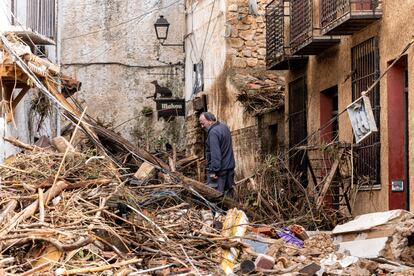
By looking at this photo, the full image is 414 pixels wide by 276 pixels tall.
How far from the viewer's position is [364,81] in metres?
17.0

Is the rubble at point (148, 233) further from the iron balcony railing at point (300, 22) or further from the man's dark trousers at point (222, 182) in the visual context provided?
the iron balcony railing at point (300, 22)

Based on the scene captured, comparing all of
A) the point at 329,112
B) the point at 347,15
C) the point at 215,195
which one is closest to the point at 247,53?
the point at 329,112

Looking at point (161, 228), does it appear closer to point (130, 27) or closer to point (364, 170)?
point (364, 170)

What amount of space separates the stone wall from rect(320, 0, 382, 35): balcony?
7917 millimetres

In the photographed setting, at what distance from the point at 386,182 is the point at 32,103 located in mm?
7169

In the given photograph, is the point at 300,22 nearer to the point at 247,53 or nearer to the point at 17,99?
the point at 17,99

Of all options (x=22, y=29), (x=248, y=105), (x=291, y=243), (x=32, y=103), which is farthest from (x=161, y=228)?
(x=248, y=105)

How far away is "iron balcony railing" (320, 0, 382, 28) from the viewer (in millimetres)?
16062

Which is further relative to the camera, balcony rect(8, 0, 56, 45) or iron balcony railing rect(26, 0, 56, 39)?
iron balcony railing rect(26, 0, 56, 39)

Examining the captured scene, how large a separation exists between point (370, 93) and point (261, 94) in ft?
28.5

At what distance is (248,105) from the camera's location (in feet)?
81.3

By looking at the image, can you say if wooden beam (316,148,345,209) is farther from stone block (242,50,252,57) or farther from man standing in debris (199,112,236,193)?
stone block (242,50,252,57)

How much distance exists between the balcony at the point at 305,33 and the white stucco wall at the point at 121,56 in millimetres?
13513

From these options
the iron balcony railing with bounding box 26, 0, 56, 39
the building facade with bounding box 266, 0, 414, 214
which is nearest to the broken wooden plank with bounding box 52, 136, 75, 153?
the iron balcony railing with bounding box 26, 0, 56, 39
